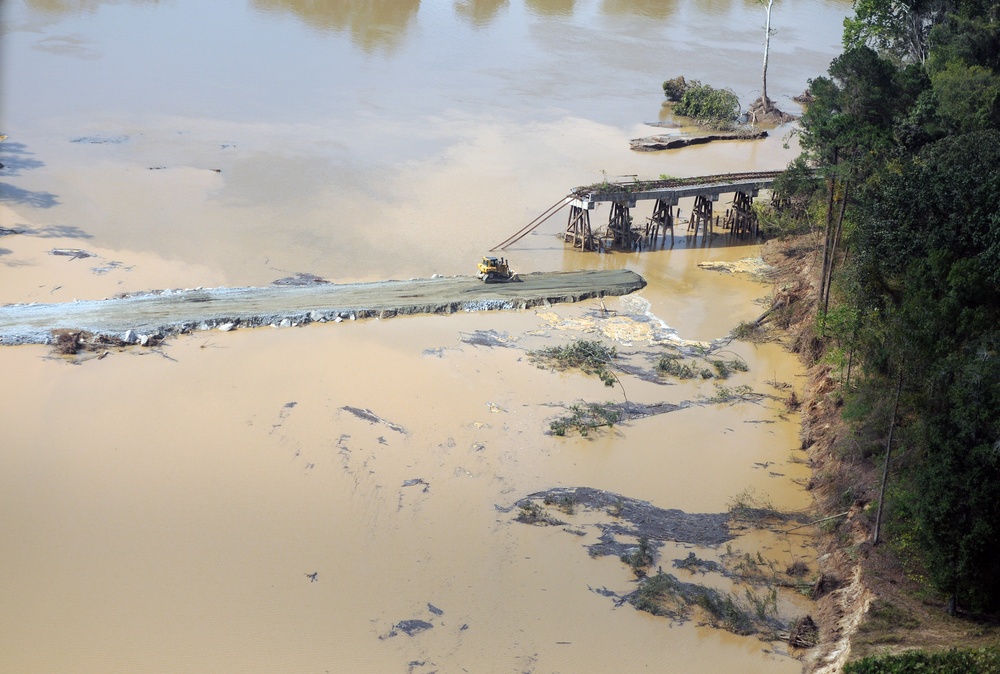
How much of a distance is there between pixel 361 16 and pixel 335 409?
1712 inches

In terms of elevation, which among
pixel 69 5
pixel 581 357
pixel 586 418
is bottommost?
pixel 586 418

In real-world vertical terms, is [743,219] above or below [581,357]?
above

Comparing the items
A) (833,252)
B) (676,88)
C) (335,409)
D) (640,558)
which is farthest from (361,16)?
(640,558)

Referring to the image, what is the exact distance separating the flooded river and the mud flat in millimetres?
598

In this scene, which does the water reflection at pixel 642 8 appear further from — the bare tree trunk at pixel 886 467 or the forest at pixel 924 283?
the bare tree trunk at pixel 886 467

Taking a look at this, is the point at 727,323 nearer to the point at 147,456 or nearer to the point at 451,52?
the point at 147,456

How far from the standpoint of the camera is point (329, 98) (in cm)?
4488

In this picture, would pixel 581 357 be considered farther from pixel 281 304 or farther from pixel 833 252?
pixel 281 304

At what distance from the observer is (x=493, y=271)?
28.0 metres

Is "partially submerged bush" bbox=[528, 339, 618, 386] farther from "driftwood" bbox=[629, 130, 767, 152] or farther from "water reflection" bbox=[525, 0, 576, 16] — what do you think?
"water reflection" bbox=[525, 0, 576, 16]

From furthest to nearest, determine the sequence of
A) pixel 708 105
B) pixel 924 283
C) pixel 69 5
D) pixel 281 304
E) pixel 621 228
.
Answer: pixel 69 5, pixel 708 105, pixel 621 228, pixel 281 304, pixel 924 283

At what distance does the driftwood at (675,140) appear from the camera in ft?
140

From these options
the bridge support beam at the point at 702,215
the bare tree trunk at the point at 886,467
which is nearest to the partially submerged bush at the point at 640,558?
the bare tree trunk at the point at 886,467

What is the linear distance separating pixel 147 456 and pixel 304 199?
15631 mm
